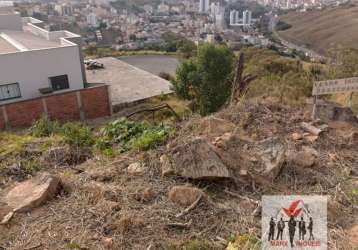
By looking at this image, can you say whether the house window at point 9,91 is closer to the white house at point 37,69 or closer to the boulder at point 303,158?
the white house at point 37,69

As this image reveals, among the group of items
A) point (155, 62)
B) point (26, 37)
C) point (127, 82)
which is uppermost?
point (26, 37)

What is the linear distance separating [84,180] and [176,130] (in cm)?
153

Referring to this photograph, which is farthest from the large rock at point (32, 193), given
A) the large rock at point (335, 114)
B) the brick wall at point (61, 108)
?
the brick wall at point (61, 108)

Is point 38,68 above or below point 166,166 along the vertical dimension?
below

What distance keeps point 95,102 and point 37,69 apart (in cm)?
288

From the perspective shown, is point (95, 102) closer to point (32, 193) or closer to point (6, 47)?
point (6, 47)

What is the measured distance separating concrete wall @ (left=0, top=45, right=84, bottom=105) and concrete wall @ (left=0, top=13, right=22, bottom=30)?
27.3ft

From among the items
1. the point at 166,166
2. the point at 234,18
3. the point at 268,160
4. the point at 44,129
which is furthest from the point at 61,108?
the point at 234,18

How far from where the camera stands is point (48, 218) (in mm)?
3158

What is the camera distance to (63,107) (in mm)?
14250

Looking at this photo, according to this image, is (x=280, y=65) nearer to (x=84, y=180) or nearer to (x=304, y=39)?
(x=84, y=180)

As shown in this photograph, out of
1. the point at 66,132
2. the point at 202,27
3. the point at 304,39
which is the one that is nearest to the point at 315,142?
the point at 66,132

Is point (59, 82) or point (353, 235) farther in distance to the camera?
point (59, 82)

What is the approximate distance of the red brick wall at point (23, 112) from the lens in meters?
13.0
